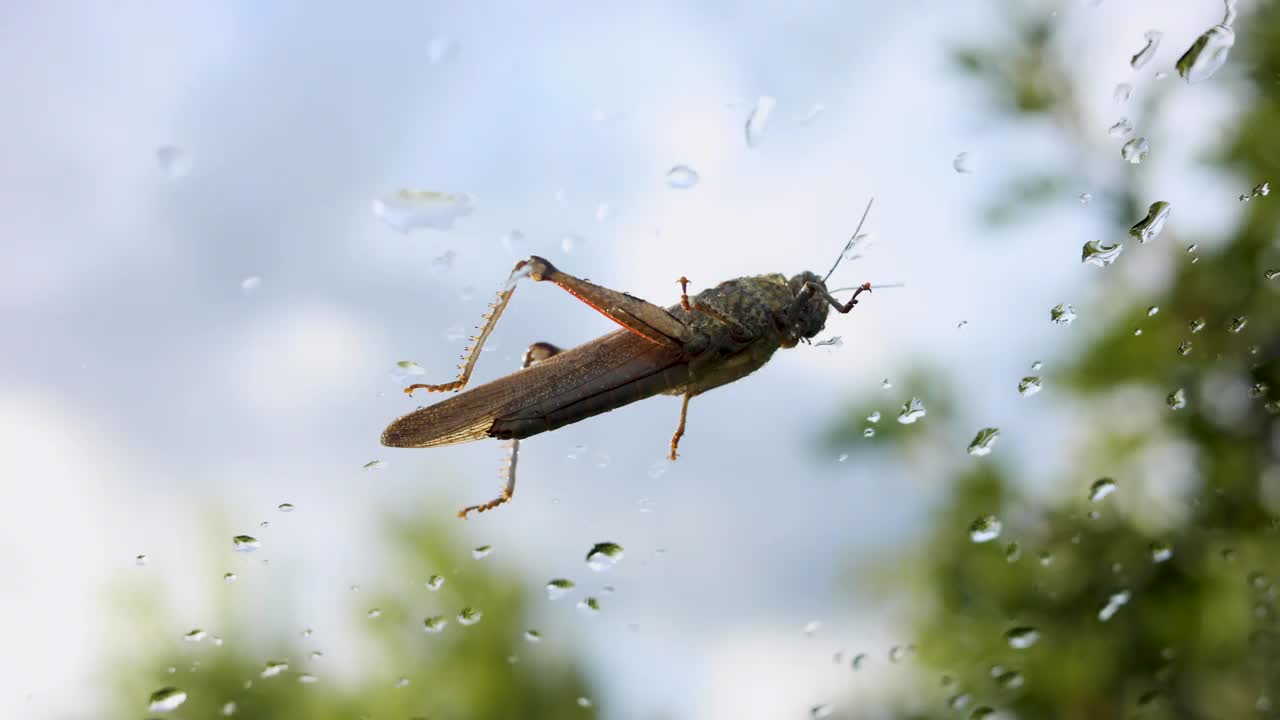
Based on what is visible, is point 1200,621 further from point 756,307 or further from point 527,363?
point 527,363

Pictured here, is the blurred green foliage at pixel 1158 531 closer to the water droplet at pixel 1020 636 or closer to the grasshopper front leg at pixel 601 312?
the water droplet at pixel 1020 636

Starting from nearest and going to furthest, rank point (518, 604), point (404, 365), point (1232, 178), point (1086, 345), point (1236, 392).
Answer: point (404, 365)
point (1232, 178)
point (1236, 392)
point (1086, 345)
point (518, 604)

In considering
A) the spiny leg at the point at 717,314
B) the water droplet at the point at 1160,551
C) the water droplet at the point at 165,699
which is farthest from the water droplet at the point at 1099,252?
the water droplet at the point at 165,699

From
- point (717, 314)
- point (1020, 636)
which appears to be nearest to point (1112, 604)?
point (1020, 636)

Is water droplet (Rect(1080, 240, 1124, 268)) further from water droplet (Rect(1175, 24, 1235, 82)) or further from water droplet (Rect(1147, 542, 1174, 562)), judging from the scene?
water droplet (Rect(1147, 542, 1174, 562))

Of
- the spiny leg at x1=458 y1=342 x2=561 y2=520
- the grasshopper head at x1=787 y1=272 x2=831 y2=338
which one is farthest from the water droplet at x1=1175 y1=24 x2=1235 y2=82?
the spiny leg at x1=458 y1=342 x2=561 y2=520

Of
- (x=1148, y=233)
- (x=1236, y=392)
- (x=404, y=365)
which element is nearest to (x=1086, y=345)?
(x=1236, y=392)
